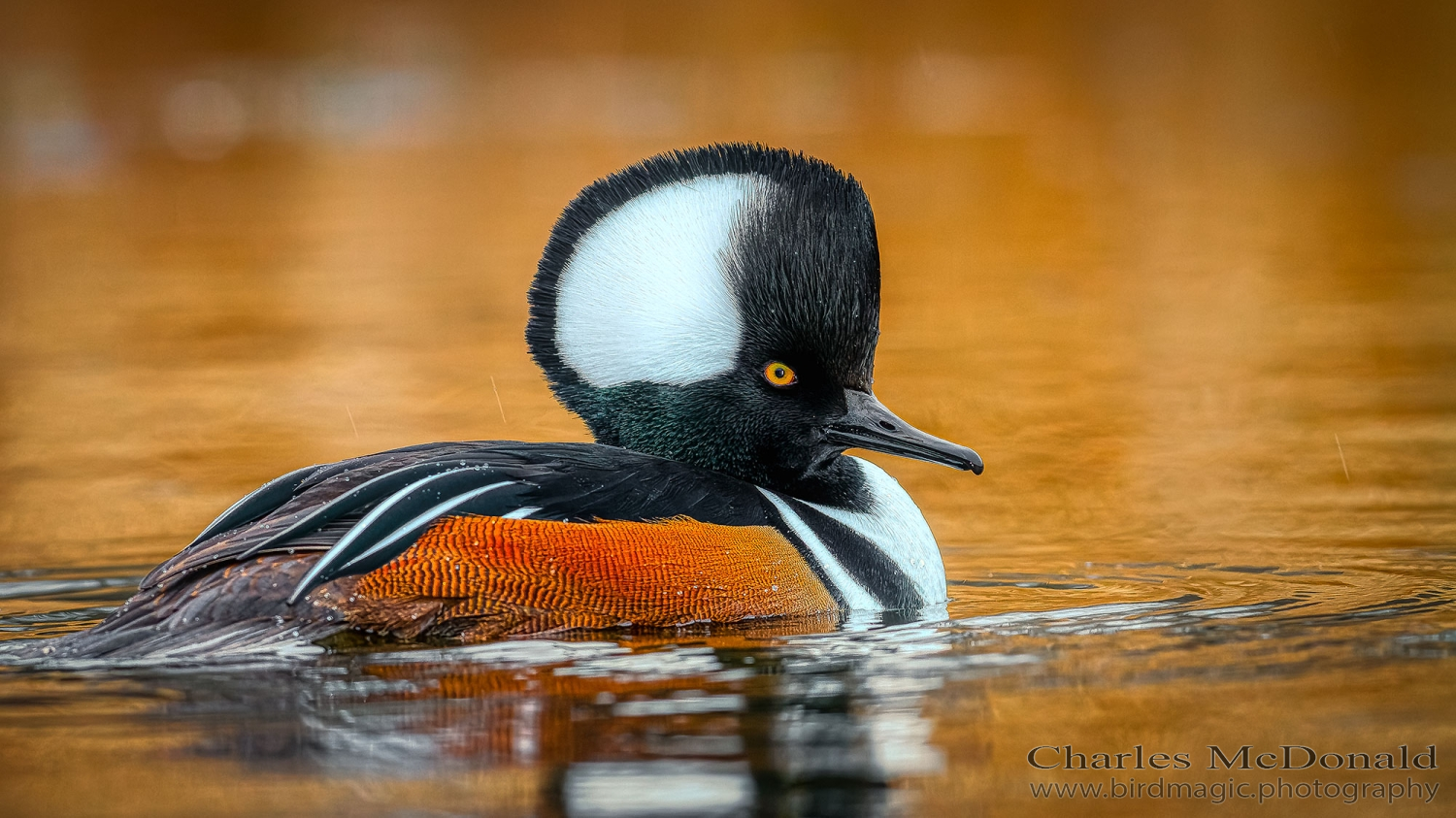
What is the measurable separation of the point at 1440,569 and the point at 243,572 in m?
3.62

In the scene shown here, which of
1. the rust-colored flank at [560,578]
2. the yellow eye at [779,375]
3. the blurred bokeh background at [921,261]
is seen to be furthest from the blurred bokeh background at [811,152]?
the rust-colored flank at [560,578]

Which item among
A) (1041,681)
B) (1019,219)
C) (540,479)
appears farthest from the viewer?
(1019,219)

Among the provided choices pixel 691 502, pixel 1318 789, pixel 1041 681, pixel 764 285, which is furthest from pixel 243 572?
pixel 1318 789

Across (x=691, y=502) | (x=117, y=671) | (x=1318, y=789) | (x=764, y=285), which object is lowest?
(x=1318, y=789)

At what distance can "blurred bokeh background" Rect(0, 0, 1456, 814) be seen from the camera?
23.5 feet

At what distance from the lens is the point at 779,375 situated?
5.98 metres

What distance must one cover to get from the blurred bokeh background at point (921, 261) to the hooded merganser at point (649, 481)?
0.57 metres

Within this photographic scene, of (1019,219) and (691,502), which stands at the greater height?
(1019,219)

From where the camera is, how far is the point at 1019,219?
17625 millimetres

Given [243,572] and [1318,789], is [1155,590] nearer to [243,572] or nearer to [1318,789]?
[1318,789]

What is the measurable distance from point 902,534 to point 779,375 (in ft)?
2.08

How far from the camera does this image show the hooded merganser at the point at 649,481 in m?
5.21

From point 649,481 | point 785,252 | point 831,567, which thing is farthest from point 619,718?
point 785,252

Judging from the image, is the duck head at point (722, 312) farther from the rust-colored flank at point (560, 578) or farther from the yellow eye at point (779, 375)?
the rust-colored flank at point (560, 578)
